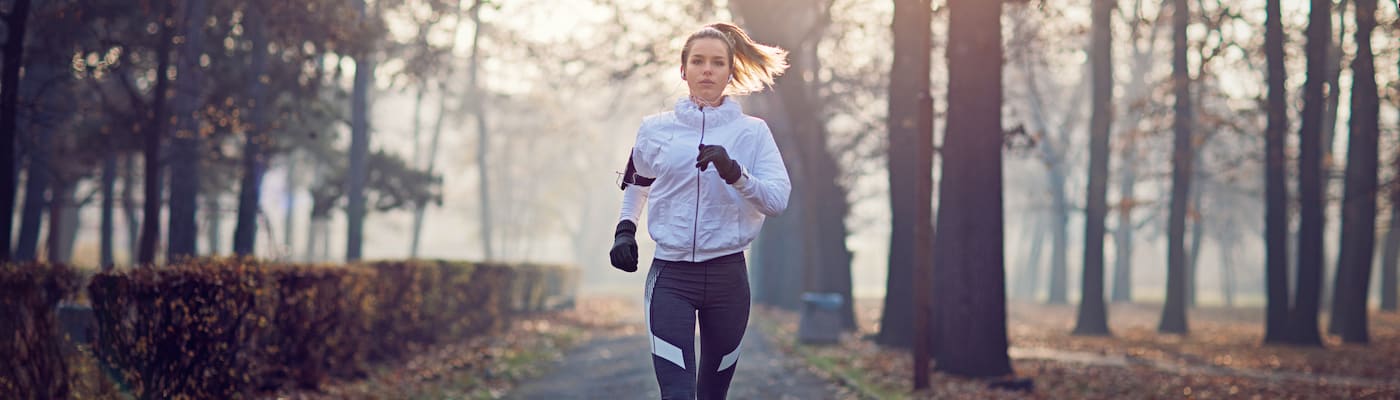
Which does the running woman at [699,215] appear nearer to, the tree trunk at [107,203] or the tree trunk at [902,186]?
the tree trunk at [902,186]

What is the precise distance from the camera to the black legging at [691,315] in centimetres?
449

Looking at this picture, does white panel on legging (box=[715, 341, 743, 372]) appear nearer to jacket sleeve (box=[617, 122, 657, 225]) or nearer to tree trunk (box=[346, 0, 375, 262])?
jacket sleeve (box=[617, 122, 657, 225])

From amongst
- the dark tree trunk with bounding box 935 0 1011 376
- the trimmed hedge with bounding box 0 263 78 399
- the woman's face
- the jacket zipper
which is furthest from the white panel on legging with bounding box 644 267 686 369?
the dark tree trunk with bounding box 935 0 1011 376

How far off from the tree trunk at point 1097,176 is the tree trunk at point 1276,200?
4105mm

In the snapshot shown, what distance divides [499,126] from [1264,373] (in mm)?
37300

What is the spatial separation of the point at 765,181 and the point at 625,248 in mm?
518

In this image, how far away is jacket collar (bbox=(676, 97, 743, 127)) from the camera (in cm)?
460

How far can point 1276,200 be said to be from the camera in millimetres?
22609

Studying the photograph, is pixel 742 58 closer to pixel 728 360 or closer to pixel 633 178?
pixel 633 178

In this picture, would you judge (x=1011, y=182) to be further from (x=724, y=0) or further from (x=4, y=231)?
(x=4, y=231)

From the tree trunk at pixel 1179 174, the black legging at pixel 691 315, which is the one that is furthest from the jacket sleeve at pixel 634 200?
the tree trunk at pixel 1179 174

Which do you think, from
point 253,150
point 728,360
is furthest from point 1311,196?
point 728,360

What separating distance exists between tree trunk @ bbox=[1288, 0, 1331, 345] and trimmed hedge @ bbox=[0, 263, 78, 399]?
63.5ft

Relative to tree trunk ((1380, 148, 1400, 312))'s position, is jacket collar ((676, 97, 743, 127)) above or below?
above
